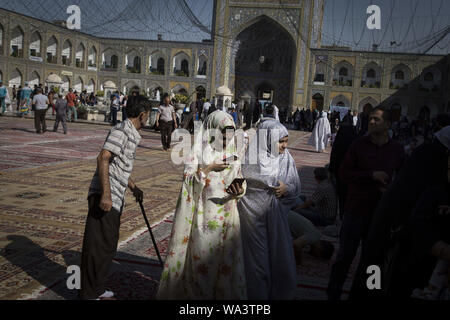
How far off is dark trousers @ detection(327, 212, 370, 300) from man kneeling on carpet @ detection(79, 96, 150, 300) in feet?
4.29

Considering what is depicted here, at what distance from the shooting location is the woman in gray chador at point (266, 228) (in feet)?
7.80

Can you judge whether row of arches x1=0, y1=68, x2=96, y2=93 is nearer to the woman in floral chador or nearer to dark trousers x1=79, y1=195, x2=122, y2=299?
dark trousers x1=79, y1=195, x2=122, y2=299

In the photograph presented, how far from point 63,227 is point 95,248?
4.97ft

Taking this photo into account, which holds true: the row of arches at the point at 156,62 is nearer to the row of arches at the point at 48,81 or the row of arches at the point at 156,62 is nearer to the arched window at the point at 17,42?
the row of arches at the point at 48,81

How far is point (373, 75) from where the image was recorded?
97.2ft

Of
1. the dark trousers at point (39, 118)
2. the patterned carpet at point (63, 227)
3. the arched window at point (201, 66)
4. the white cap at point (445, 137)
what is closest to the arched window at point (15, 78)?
the arched window at point (201, 66)

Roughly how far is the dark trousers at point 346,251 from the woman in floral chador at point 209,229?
1.92 feet

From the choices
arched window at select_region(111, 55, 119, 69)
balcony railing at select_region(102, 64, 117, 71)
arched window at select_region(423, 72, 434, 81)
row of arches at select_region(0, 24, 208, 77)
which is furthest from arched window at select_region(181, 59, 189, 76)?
arched window at select_region(423, 72, 434, 81)

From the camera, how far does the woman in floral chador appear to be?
7.51ft

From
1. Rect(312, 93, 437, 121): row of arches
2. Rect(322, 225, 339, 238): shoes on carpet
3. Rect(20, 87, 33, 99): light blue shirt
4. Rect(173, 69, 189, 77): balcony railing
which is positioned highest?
Rect(173, 69, 189, 77): balcony railing

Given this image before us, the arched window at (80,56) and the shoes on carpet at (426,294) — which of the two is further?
the arched window at (80,56)

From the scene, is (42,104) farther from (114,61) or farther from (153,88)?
(114,61)

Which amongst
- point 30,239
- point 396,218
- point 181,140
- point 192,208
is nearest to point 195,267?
point 192,208

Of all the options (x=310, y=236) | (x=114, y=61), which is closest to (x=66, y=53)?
(x=114, y=61)
